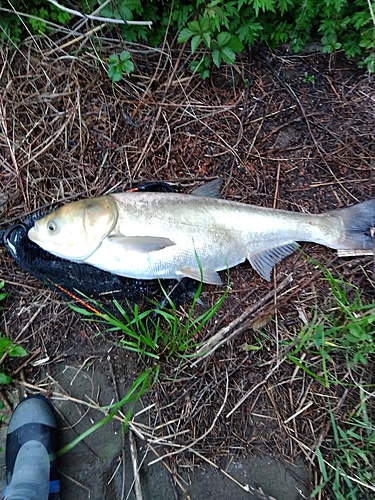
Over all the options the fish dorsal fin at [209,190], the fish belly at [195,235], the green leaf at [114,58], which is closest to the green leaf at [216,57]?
the green leaf at [114,58]

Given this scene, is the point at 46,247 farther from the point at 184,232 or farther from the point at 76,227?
the point at 184,232

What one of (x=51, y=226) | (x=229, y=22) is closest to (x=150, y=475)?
(x=51, y=226)

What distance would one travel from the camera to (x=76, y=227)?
8.66 feet

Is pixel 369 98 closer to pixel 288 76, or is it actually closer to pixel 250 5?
pixel 288 76

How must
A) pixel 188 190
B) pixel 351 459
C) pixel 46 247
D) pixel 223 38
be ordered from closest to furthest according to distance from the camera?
pixel 351 459 < pixel 46 247 < pixel 223 38 < pixel 188 190

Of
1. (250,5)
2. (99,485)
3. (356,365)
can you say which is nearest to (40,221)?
(99,485)

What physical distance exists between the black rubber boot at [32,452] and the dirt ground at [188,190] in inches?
Answer: 3.4

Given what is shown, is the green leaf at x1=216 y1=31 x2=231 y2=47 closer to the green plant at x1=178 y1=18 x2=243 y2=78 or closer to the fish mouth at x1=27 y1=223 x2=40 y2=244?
the green plant at x1=178 y1=18 x2=243 y2=78

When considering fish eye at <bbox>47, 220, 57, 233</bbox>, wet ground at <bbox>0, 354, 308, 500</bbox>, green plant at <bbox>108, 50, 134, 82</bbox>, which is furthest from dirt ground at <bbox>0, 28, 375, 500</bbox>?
fish eye at <bbox>47, 220, 57, 233</bbox>

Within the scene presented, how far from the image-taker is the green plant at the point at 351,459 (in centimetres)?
255

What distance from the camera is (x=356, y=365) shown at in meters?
2.74

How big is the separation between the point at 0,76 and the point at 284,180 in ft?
7.69

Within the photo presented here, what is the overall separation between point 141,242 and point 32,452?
63.5 inches

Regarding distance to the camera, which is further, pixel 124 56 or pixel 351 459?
pixel 124 56
